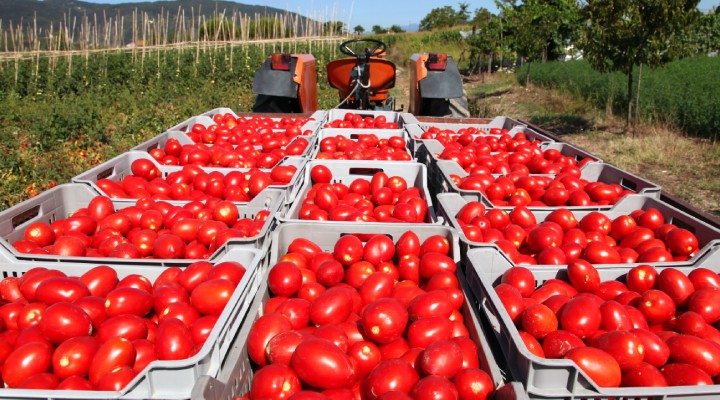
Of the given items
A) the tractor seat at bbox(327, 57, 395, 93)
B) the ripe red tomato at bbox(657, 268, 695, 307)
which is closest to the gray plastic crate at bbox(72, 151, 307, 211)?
the ripe red tomato at bbox(657, 268, 695, 307)

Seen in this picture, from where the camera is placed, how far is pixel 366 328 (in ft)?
6.93

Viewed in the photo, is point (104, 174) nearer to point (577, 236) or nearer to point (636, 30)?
point (577, 236)

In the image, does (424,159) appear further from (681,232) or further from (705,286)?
(705,286)

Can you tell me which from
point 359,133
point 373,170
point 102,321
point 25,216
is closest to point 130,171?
point 25,216

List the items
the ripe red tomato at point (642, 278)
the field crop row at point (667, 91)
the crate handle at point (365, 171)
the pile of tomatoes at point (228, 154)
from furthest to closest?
the field crop row at point (667, 91) → the pile of tomatoes at point (228, 154) → the crate handle at point (365, 171) → the ripe red tomato at point (642, 278)

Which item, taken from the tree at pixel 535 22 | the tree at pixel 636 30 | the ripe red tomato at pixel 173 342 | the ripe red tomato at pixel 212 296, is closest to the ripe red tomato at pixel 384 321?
the ripe red tomato at pixel 212 296

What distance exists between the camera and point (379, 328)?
2.07 m

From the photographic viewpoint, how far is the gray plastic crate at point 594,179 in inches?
138

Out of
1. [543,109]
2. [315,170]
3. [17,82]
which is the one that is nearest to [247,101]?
[17,82]

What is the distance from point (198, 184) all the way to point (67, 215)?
3.09 feet

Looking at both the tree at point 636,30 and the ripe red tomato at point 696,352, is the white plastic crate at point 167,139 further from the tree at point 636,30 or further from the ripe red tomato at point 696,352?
the tree at point 636,30

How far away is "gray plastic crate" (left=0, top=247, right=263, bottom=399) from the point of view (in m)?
1.47

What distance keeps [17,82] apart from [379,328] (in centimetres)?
1712

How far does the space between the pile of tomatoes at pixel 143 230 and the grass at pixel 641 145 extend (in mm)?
6741
